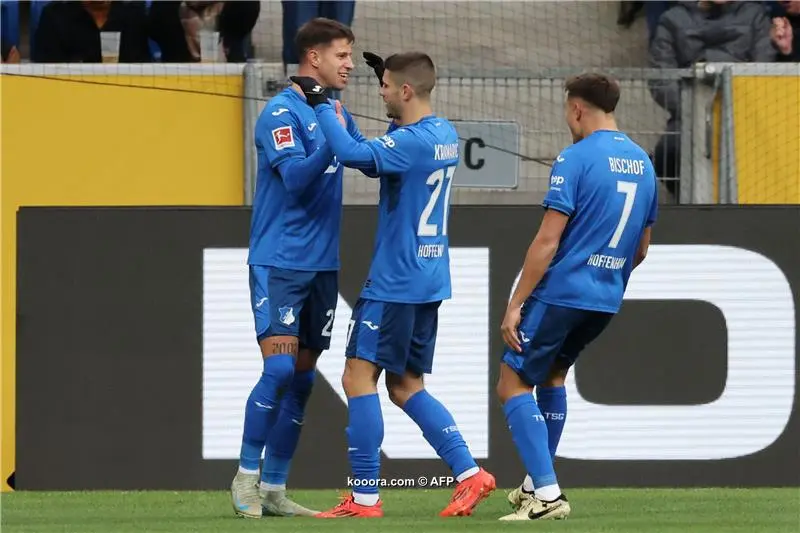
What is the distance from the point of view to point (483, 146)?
1016 cm

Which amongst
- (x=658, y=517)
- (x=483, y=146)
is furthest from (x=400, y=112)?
(x=483, y=146)

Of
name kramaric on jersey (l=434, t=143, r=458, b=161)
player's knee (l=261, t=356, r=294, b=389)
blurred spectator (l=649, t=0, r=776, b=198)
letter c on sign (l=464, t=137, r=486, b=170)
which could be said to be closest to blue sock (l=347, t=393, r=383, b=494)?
player's knee (l=261, t=356, r=294, b=389)

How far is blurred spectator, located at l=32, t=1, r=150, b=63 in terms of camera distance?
35.1 ft

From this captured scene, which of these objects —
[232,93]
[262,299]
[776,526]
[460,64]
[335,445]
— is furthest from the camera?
[460,64]

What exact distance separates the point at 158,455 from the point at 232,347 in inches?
28.2

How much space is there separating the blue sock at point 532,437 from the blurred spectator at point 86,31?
16.5 feet

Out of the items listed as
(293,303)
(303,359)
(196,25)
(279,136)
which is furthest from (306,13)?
(293,303)

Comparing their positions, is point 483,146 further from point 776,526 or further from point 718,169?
point 776,526

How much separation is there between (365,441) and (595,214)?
1345 mm

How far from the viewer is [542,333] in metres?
6.57

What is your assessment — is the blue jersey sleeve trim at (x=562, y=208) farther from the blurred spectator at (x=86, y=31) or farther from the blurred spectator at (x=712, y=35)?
the blurred spectator at (x=86, y=31)

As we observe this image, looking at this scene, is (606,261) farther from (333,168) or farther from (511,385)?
(333,168)

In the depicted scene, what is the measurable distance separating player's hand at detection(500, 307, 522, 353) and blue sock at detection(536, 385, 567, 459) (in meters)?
0.52

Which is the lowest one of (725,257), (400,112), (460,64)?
(725,257)
